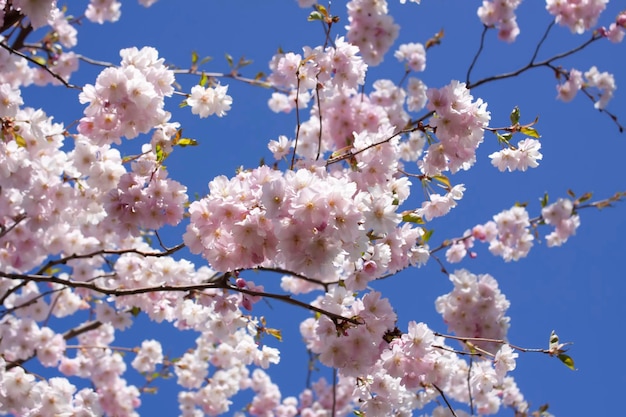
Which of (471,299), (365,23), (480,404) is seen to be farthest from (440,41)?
(480,404)

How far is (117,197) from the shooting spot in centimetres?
275

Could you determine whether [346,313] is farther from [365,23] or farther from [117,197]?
Answer: [365,23]

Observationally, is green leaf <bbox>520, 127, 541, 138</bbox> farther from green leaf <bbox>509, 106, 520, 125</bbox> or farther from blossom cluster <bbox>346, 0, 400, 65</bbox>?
blossom cluster <bbox>346, 0, 400, 65</bbox>

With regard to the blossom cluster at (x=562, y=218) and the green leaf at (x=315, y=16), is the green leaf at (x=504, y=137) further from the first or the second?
the blossom cluster at (x=562, y=218)

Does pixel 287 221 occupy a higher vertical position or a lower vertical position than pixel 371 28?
lower

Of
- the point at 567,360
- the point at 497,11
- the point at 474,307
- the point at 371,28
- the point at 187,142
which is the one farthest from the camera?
the point at 497,11

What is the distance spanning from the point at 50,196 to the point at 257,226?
231 centimetres

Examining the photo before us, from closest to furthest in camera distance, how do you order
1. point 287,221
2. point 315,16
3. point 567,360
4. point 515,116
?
point 287,221 < point 567,360 < point 515,116 < point 315,16

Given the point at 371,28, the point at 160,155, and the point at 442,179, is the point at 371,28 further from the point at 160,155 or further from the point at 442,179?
the point at 160,155

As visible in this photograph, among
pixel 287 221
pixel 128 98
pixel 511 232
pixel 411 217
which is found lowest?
pixel 287 221

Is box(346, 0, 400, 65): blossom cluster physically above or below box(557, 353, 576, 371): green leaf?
above

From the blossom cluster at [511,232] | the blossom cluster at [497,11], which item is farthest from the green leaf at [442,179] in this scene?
the blossom cluster at [497,11]

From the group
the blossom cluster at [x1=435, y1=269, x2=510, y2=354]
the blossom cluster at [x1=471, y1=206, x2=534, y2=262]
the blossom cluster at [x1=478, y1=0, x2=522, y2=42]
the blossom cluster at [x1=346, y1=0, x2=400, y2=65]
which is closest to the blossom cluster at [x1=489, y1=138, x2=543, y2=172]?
the blossom cluster at [x1=435, y1=269, x2=510, y2=354]

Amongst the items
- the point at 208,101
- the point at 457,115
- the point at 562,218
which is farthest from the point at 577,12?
the point at 208,101
